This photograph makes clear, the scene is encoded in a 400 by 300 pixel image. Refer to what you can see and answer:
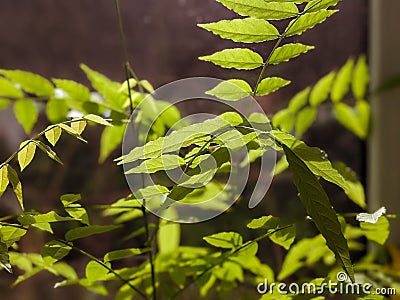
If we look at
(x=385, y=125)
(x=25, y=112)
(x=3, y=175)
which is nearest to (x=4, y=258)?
(x=3, y=175)

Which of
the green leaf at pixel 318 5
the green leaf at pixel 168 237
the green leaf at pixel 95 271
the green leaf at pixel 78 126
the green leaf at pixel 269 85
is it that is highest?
the green leaf at pixel 318 5

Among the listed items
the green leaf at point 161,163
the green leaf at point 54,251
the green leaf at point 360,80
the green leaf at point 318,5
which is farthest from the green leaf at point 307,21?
the green leaf at point 360,80

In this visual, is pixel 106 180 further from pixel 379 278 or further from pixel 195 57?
pixel 379 278

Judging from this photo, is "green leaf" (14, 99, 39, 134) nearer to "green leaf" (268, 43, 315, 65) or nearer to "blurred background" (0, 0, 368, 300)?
"blurred background" (0, 0, 368, 300)

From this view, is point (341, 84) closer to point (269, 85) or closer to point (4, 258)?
point (269, 85)

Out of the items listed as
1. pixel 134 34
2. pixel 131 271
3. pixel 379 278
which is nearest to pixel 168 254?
pixel 131 271

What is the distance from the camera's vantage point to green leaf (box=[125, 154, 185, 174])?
15.4 inches

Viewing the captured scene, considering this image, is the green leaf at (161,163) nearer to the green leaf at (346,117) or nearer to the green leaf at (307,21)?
the green leaf at (307,21)

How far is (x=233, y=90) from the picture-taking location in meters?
0.45

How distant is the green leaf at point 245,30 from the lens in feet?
1.34

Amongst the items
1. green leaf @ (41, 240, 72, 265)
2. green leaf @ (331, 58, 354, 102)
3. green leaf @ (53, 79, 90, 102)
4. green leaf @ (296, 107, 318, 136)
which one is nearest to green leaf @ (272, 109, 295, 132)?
green leaf @ (296, 107, 318, 136)

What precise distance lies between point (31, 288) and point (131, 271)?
377 mm

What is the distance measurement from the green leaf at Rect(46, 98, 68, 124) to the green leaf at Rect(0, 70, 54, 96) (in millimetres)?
12

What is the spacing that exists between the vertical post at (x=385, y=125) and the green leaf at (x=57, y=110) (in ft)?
1.65
